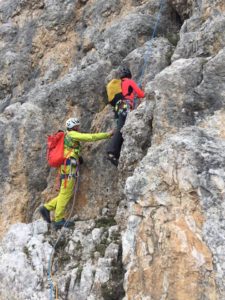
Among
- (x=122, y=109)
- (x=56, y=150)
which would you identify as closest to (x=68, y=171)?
(x=56, y=150)

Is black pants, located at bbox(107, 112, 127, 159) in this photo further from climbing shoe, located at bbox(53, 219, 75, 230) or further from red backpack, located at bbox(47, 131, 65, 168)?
climbing shoe, located at bbox(53, 219, 75, 230)

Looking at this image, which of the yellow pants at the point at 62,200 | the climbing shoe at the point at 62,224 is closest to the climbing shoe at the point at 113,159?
the yellow pants at the point at 62,200

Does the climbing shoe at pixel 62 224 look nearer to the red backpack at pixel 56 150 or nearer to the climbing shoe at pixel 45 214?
the climbing shoe at pixel 45 214

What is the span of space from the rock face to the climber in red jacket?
23.6 inches

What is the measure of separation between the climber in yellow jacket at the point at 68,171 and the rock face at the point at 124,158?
38 cm

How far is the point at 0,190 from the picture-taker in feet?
40.7

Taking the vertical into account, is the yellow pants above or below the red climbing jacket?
below

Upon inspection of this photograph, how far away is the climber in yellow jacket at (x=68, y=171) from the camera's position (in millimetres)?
10547

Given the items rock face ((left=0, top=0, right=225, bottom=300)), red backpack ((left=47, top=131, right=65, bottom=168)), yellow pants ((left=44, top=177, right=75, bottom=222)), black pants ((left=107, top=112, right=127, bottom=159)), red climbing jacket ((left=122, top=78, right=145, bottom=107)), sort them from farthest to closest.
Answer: red climbing jacket ((left=122, top=78, right=145, bottom=107)) → red backpack ((left=47, top=131, right=65, bottom=168)) → yellow pants ((left=44, top=177, right=75, bottom=222)) → black pants ((left=107, top=112, right=127, bottom=159)) → rock face ((left=0, top=0, right=225, bottom=300))

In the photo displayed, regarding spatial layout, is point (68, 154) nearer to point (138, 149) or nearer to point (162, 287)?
point (138, 149)

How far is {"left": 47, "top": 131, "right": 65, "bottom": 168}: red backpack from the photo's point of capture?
1098cm

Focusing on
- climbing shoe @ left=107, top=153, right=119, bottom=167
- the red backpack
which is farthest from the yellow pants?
climbing shoe @ left=107, top=153, right=119, bottom=167

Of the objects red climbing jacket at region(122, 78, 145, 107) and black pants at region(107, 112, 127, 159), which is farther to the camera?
red climbing jacket at region(122, 78, 145, 107)

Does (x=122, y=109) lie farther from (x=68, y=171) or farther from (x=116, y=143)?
(x=68, y=171)
